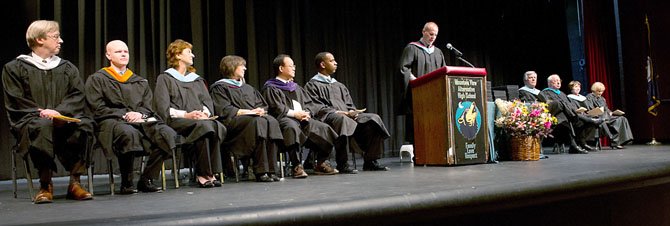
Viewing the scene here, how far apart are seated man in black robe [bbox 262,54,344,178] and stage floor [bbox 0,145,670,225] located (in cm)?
73

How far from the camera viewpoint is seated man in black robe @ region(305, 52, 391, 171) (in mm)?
4996

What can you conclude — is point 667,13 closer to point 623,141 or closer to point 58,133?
point 623,141

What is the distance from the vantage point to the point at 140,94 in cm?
417

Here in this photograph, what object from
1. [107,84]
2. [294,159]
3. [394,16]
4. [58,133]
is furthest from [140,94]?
[394,16]

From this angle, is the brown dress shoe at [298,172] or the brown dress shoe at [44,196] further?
the brown dress shoe at [298,172]

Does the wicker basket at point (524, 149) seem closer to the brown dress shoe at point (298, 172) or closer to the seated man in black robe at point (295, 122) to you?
the seated man in black robe at point (295, 122)

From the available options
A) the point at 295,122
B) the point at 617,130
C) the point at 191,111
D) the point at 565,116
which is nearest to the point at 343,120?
the point at 295,122

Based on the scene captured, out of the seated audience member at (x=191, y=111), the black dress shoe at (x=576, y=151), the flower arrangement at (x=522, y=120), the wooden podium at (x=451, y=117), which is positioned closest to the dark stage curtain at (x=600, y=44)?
the black dress shoe at (x=576, y=151)

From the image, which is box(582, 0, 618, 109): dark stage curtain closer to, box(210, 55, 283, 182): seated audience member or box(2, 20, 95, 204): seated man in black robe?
box(210, 55, 283, 182): seated audience member

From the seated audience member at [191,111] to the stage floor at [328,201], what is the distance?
26 centimetres

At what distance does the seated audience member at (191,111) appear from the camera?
13.5 ft

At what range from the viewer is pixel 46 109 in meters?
3.60

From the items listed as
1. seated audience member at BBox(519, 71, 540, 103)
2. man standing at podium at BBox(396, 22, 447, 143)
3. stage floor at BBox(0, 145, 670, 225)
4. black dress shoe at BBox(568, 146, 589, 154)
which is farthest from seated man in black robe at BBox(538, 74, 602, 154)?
stage floor at BBox(0, 145, 670, 225)

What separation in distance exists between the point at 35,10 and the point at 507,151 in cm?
488
